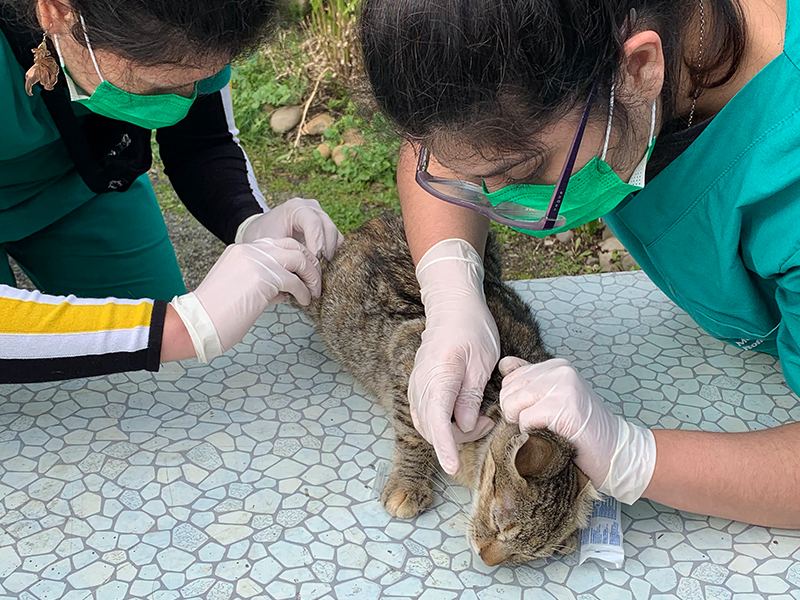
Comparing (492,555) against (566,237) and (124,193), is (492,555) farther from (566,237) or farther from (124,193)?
(566,237)

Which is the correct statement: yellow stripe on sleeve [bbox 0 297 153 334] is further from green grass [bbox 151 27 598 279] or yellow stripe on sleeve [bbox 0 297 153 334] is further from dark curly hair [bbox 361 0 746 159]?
green grass [bbox 151 27 598 279]

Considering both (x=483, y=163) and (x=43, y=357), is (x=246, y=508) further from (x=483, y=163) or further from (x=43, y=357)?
(x=483, y=163)

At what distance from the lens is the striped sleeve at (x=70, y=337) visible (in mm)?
1788

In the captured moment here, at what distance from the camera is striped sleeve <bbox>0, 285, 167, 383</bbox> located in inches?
70.4

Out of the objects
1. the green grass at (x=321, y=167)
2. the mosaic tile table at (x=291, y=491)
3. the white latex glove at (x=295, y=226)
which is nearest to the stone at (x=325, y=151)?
the green grass at (x=321, y=167)

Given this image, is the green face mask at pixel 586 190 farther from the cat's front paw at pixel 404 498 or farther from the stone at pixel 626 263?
the stone at pixel 626 263

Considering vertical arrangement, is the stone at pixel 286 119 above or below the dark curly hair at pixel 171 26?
below

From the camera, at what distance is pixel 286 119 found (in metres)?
5.33

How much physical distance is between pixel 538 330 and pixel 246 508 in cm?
102

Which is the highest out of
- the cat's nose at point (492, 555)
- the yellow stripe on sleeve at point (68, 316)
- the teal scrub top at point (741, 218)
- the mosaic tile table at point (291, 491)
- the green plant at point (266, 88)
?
the teal scrub top at point (741, 218)

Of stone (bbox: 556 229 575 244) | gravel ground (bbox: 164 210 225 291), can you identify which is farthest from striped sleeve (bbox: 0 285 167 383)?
stone (bbox: 556 229 575 244)

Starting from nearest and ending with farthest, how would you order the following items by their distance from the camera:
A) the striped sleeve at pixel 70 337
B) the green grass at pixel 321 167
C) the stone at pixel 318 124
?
the striped sleeve at pixel 70 337 → the green grass at pixel 321 167 → the stone at pixel 318 124

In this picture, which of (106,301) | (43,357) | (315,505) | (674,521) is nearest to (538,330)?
(674,521)

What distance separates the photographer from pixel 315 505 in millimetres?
1702
